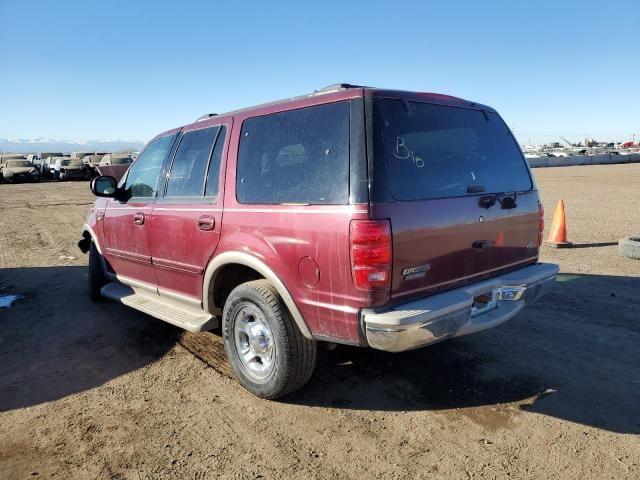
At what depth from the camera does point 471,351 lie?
4.05m

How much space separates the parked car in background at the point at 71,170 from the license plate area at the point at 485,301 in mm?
33203

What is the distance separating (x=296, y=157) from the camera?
3.16m

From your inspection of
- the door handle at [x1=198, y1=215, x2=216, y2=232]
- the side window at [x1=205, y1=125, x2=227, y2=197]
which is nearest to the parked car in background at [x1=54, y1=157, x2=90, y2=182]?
the side window at [x1=205, y1=125, x2=227, y2=197]

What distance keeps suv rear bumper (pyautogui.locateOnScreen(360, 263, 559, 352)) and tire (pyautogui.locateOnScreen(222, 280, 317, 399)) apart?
0.63 m

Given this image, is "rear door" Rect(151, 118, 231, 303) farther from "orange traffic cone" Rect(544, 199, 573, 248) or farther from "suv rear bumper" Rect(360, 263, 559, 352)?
"orange traffic cone" Rect(544, 199, 573, 248)

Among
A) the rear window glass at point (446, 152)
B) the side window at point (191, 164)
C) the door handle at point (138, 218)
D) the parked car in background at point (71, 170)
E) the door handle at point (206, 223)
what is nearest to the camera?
the rear window glass at point (446, 152)

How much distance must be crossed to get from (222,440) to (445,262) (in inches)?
69.2

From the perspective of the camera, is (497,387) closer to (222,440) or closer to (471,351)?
(471,351)

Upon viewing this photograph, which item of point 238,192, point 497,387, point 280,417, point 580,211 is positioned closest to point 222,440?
point 280,417

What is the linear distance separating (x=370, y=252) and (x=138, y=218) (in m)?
2.71

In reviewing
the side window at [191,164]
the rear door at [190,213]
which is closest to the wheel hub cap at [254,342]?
the rear door at [190,213]

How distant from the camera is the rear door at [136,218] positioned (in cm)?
444

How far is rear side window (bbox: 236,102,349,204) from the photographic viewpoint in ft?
9.44

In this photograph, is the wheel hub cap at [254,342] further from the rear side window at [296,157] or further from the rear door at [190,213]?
the rear side window at [296,157]
